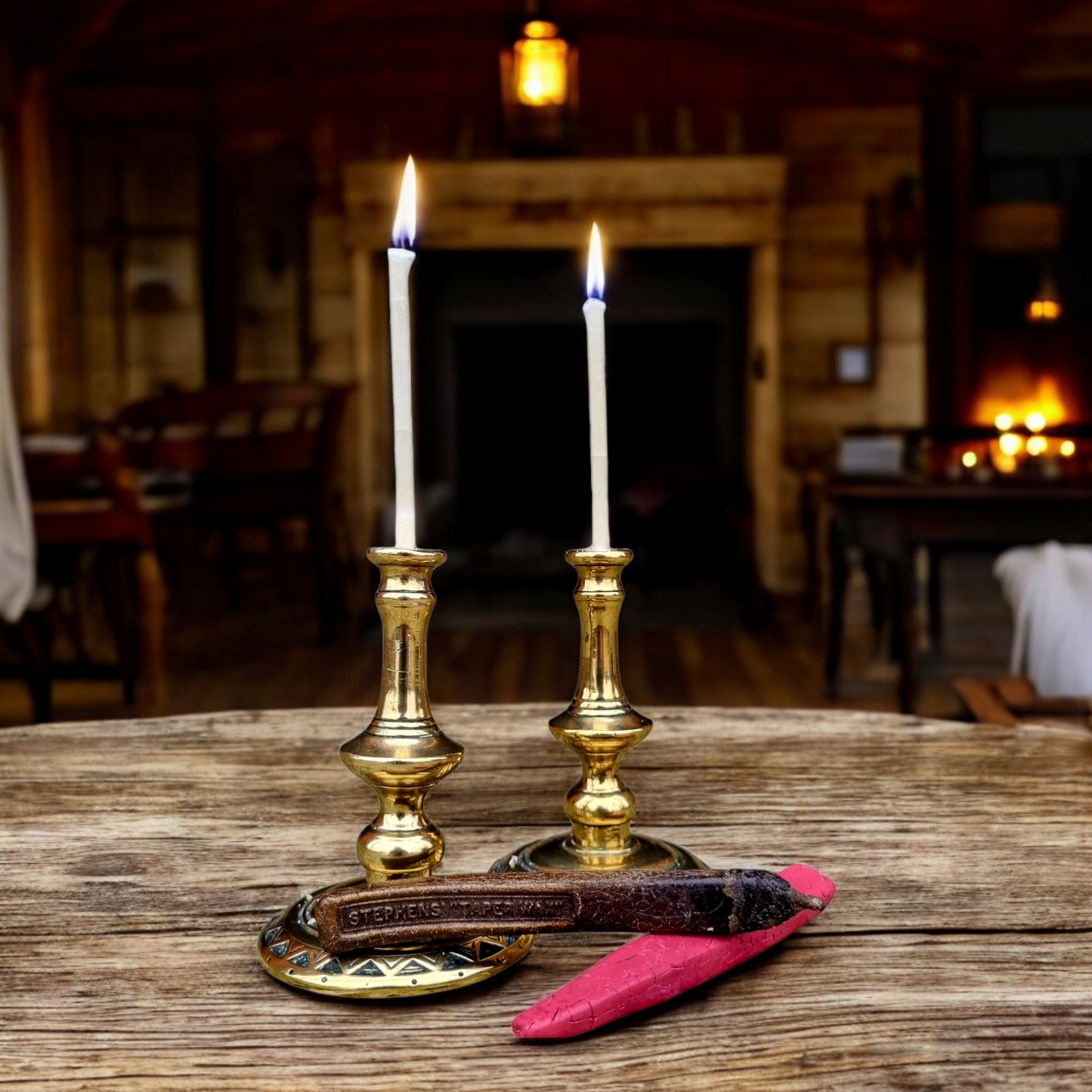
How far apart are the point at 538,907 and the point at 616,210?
6.25 metres

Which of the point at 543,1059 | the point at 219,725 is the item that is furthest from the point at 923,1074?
the point at 219,725

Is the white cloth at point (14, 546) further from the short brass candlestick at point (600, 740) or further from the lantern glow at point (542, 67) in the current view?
the short brass candlestick at point (600, 740)

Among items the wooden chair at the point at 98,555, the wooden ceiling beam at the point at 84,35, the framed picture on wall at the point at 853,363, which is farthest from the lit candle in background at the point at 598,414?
the framed picture on wall at the point at 853,363

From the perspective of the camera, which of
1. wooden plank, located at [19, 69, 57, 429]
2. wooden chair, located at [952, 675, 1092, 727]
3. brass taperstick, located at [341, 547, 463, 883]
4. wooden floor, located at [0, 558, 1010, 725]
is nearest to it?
brass taperstick, located at [341, 547, 463, 883]

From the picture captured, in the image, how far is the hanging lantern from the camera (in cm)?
362

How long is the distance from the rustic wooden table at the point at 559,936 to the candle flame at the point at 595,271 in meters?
0.35

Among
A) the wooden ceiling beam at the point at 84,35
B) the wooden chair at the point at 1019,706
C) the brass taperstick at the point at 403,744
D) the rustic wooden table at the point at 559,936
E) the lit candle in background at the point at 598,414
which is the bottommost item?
the wooden chair at the point at 1019,706

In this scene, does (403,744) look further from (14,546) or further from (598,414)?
(14,546)

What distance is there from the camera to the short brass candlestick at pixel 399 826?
2.25 feet

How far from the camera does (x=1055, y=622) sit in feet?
7.59

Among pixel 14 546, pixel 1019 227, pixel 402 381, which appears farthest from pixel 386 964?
pixel 1019 227

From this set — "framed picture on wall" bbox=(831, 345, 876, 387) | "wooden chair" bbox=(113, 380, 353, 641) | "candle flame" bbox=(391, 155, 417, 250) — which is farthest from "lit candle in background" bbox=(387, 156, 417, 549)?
"framed picture on wall" bbox=(831, 345, 876, 387)

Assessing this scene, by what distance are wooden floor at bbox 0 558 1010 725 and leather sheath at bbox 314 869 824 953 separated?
9.00ft

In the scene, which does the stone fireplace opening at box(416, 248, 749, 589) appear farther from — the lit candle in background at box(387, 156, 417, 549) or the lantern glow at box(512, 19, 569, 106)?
the lit candle in background at box(387, 156, 417, 549)
